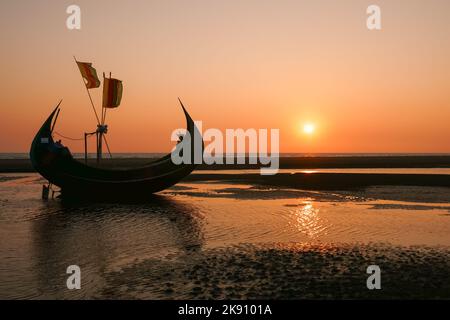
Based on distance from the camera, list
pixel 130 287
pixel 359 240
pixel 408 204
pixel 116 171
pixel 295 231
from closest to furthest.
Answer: pixel 130 287, pixel 359 240, pixel 295 231, pixel 408 204, pixel 116 171

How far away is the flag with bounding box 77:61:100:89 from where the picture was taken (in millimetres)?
27516

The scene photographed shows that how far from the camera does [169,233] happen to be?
47.5 feet

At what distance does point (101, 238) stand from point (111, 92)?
16.9 metres

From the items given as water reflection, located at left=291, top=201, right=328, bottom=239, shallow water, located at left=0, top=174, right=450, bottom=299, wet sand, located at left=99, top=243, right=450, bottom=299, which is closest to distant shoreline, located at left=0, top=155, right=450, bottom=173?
shallow water, located at left=0, top=174, right=450, bottom=299

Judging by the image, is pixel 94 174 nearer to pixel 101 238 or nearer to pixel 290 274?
pixel 101 238

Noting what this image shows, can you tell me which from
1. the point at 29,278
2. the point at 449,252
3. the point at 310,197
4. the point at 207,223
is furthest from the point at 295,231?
the point at 310,197

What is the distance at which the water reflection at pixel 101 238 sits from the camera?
9.40 meters

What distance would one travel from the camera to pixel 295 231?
14.9m

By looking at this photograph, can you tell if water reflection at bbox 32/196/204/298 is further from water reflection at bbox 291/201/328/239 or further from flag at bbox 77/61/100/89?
flag at bbox 77/61/100/89

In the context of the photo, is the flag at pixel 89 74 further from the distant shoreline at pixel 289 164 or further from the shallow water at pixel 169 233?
the distant shoreline at pixel 289 164

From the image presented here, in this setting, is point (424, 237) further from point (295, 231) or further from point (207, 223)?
point (207, 223)

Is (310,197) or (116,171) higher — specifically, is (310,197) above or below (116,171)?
below

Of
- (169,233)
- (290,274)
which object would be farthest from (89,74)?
(290,274)
